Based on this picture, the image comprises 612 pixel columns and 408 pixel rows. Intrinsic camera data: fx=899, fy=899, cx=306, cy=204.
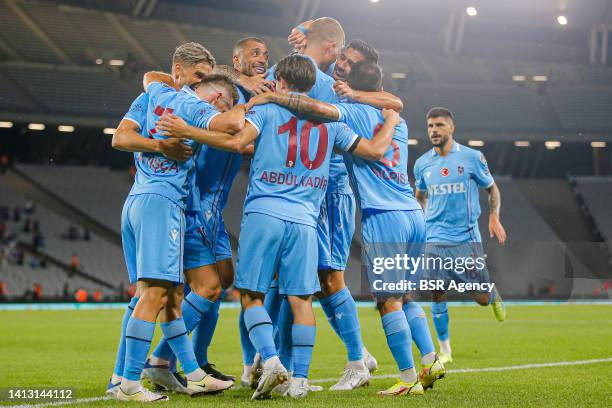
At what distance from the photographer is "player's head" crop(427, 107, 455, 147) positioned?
30.2ft

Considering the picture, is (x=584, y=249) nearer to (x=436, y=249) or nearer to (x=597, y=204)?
(x=597, y=204)

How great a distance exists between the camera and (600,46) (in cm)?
3288

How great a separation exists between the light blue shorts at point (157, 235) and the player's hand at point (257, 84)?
1.02 metres

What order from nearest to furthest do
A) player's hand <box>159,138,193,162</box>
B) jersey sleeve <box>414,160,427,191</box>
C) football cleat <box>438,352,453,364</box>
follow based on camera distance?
1. player's hand <box>159,138,193,162</box>
2. football cleat <box>438,352,453,364</box>
3. jersey sleeve <box>414,160,427,191</box>

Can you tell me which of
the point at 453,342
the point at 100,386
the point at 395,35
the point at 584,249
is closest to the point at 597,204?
the point at 584,249

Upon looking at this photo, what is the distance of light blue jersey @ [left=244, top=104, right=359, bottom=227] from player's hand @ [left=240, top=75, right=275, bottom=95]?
0.43 metres

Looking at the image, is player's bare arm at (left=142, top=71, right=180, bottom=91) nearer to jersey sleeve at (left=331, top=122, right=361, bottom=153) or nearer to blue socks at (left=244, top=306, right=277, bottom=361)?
jersey sleeve at (left=331, top=122, right=361, bottom=153)

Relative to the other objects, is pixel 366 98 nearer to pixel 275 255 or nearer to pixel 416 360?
pixel 275 255

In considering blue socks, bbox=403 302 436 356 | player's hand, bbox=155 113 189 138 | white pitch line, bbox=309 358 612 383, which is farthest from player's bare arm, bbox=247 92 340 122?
white pitch line, bbox=309 358 612 383

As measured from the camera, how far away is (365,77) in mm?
6051

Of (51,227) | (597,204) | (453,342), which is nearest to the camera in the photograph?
(453,342)

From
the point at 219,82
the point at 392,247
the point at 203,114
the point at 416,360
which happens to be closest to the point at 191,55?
the point at 219,82

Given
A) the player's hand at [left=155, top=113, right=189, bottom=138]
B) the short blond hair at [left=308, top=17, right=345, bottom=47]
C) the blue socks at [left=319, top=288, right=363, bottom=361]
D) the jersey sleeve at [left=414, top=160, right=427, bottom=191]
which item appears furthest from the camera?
the jersey sleeve at [left=414, top=160, right=427, bottom=191]

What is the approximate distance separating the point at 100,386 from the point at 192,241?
1.32 meters
